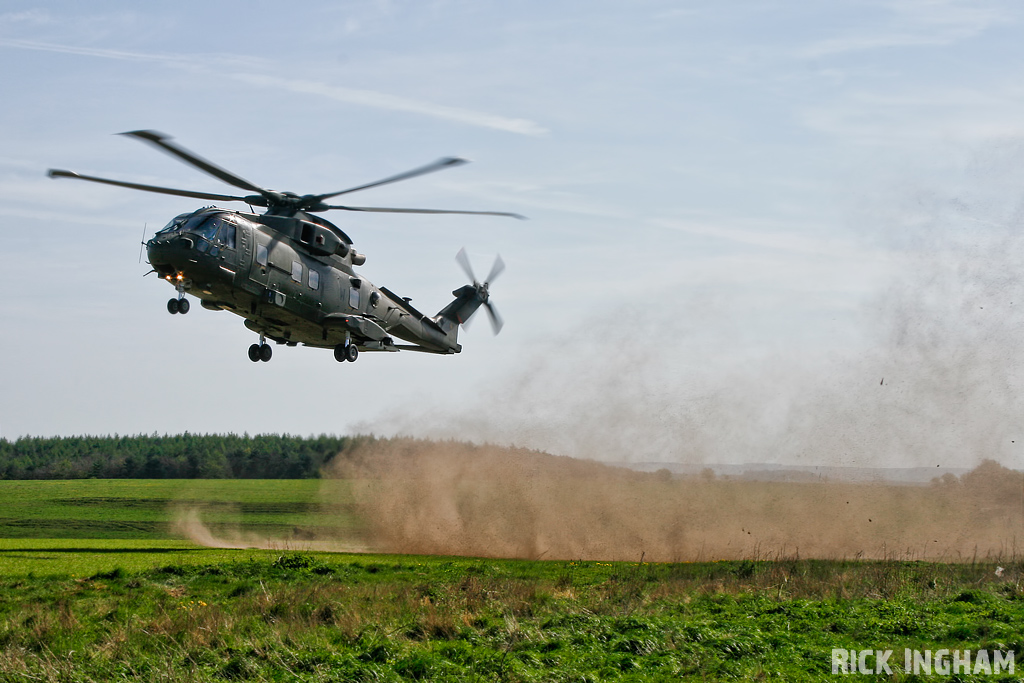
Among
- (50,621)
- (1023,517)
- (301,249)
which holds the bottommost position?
(50,621)

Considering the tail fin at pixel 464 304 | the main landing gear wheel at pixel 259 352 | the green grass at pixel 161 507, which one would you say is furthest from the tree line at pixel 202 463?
the main landing gear wheel at pixel 259 352

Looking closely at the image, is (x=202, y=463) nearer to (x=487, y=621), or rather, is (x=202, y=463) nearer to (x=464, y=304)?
(x=464, y=304)

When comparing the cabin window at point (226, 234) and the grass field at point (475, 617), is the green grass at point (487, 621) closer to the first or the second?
the grass field at point (475, 617)

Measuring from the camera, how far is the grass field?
17.4 metres

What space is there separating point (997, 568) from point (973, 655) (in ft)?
46.9

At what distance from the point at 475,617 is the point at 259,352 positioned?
49.0 ft

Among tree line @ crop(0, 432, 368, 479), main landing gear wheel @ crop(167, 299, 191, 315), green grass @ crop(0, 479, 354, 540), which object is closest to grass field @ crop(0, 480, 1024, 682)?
main landing gear wheel @ crop(167, 299, 191, 315)

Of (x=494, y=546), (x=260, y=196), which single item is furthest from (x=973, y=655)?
(x=494, y=546)

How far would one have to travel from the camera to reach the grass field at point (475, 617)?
57.2ft

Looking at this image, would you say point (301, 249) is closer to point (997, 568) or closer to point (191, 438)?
point (997, 568)

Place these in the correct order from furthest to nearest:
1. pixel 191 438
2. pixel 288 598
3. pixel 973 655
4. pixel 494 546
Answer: pixel 191 438 → pixel 494 546 → pixel 288 598 → pixel 973 655

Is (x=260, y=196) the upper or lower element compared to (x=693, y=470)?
upper

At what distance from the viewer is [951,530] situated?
4447cm

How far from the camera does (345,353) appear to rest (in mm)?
33094
